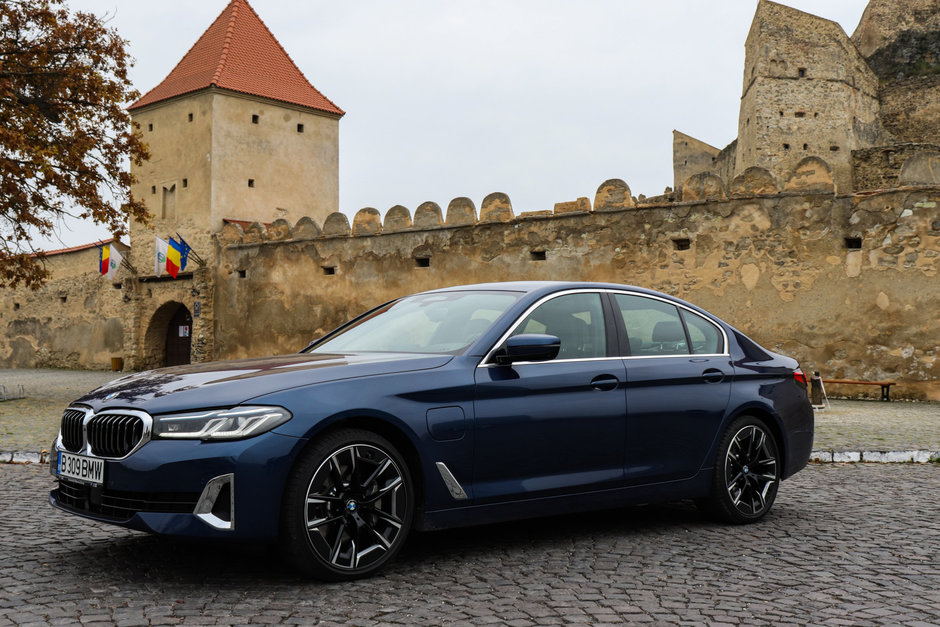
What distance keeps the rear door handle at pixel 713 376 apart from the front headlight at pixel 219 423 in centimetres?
299

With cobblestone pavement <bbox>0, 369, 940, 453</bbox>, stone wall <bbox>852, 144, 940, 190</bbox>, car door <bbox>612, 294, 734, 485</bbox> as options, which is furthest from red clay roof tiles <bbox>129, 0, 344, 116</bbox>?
car door <bbox>612, 294, 734, 485</bbox>

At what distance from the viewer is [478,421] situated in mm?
4695

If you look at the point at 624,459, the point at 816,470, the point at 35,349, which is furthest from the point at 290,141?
the point at 624,459

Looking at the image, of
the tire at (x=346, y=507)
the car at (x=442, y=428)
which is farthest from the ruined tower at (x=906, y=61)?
the tire at (x=346, y=507)

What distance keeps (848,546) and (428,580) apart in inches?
104

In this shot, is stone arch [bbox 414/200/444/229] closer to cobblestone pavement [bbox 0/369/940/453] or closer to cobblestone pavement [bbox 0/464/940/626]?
cobblestone pavement [bbox 0/369/940/453]

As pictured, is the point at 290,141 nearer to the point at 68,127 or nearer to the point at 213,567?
the point at 68,127

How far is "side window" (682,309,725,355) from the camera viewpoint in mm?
6070

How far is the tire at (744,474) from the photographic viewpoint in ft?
19.1

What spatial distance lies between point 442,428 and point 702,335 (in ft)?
7.94

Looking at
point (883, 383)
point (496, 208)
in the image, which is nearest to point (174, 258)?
point (496, 208)

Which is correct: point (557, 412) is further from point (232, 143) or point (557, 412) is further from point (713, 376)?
point (232, 143)

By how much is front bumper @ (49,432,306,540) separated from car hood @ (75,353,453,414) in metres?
0.23

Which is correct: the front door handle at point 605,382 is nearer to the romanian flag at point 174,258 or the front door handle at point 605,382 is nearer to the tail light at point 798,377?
the tail light at point 798,377
